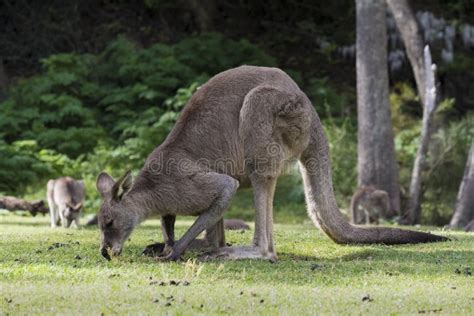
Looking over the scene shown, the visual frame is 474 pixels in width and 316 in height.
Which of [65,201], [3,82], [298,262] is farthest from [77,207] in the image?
[3,82]

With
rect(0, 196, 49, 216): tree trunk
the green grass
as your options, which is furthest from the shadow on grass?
rect(0, 196, 49, 216): tree trunk

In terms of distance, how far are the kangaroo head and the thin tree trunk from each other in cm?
934

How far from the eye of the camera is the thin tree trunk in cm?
1605

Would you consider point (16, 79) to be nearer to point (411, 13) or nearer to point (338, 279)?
point (411, 13)

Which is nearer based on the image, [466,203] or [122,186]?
[122,186]

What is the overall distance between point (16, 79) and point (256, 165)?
17.6 m

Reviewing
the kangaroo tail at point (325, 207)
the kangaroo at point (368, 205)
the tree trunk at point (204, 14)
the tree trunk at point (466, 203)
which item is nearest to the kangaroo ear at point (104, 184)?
the kangaroo tail at point (325, 207)

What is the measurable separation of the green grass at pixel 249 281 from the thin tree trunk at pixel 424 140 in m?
7.22

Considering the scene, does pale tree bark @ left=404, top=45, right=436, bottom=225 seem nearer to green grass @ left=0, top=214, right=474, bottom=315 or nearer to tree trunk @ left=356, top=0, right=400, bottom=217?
tree trunk @ left=356, top=0, right=400, bottom=217

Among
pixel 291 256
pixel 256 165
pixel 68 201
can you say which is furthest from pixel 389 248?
pixel 68 201

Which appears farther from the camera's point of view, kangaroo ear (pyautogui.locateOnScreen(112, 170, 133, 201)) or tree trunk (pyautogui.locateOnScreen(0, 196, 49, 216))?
tree trunk (pyautogui.locateOnScreen(0, 196, 49, 216))

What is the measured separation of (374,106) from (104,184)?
32.3 feet

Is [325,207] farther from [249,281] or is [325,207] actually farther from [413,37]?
[413,37]

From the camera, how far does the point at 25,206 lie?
1526 centimetres
